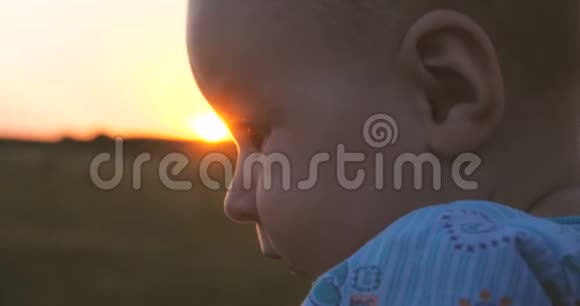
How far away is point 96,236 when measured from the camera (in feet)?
8.56

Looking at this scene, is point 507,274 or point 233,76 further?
point 233,76

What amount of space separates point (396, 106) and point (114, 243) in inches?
83.6

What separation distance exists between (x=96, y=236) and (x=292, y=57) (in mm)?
2139

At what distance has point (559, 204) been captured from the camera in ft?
1.75

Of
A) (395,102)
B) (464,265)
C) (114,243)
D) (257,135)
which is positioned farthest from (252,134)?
(114,243)

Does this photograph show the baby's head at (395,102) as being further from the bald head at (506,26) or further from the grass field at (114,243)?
the grass field at (114,243)

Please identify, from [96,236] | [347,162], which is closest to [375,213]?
[347,162]

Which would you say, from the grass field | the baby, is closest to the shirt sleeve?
the baby

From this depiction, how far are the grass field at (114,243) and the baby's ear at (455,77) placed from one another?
1.45 meters

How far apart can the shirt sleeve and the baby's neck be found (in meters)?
0.08

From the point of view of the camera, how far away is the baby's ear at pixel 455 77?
529 mm

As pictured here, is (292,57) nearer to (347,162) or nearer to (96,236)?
(347,162)

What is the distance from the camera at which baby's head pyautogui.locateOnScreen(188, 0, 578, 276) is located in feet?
1.75

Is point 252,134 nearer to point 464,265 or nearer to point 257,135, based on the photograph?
point 257,135
